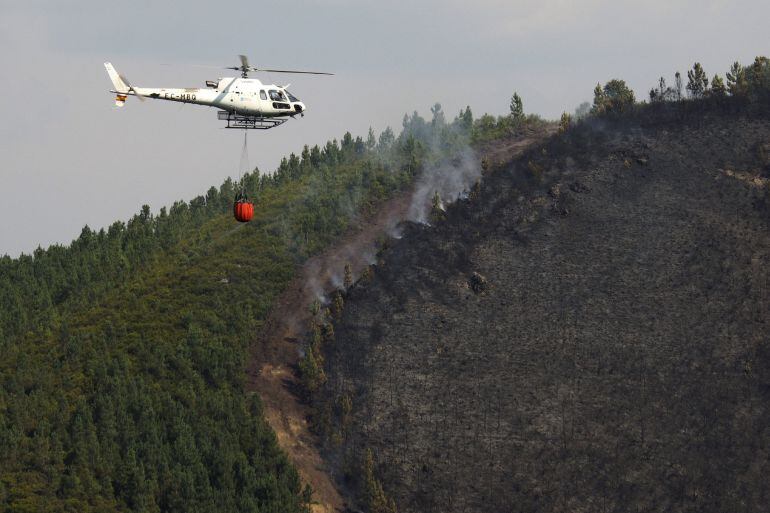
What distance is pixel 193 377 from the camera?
89.6 meters

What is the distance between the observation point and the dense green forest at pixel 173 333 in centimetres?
7900

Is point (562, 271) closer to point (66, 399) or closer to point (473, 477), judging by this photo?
point (473, 477)

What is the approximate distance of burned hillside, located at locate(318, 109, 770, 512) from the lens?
86.2 meters

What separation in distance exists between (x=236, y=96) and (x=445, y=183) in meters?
49.9

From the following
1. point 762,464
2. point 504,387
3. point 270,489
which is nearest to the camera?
point 270,489


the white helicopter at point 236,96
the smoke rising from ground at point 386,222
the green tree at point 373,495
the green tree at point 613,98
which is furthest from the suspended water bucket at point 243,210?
the green tree at point 613,98

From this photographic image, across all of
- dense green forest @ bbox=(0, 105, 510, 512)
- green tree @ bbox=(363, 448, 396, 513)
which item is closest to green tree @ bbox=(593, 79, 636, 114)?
dense green forest @ bbox=(0, 105, 510, 512)

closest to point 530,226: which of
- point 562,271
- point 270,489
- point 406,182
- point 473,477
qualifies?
point 562,271

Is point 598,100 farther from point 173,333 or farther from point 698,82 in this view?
point 173,333

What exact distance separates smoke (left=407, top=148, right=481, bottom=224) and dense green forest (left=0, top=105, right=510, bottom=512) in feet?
7.06

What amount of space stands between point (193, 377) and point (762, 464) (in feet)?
125

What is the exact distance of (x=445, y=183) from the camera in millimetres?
120562

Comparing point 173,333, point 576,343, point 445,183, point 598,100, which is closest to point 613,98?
point 598,100

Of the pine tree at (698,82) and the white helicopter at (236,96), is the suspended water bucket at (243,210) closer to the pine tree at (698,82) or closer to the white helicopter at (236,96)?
the white helicopter at (236,96)
